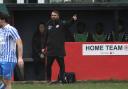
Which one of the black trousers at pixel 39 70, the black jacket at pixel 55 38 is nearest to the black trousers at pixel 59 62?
the black jacket at pixel 55 38

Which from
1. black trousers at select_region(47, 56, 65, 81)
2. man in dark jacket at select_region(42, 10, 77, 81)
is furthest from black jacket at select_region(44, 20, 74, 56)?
black trousers at select_region(47, 56, 65, 81)

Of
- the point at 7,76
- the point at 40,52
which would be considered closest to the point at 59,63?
the point at 40,52

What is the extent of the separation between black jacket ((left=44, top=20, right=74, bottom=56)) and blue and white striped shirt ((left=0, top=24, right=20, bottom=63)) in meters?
6.15

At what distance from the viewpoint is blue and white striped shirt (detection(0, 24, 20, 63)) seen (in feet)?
33.4

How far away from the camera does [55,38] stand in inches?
651

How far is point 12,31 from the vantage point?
10195 millimetres

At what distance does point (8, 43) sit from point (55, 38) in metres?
6.36

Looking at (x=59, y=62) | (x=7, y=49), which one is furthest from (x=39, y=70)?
(x=7, y=49)

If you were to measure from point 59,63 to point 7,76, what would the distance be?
20.6ft

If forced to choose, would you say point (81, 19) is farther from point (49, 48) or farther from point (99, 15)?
point (49, 48)

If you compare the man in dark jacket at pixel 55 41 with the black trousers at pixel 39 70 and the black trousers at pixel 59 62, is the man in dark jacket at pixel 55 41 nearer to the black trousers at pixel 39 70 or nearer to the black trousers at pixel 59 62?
Result: the black trousers at pixel 59 62

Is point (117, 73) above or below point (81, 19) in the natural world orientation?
below

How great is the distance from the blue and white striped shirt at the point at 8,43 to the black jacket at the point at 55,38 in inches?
242

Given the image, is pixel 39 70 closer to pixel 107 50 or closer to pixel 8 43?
pixel 107 50
